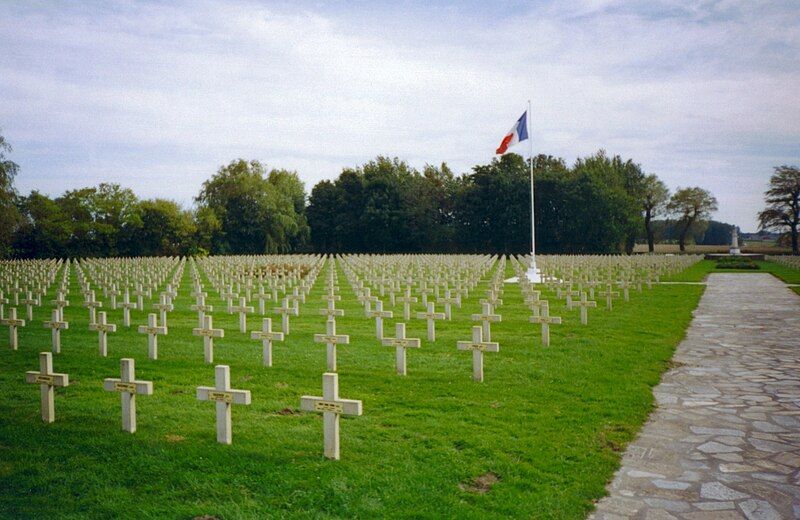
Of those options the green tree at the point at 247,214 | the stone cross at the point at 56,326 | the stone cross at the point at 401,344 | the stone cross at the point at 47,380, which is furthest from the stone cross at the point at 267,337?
the green tree at the point at 247,214

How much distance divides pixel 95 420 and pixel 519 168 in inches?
2490

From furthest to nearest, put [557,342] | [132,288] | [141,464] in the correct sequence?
[132,288] < [557,342] < [141,464]

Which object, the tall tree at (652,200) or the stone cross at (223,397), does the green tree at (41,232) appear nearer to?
the stone cross at (223,397)

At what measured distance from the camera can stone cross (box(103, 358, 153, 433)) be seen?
5.75m

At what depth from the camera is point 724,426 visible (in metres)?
6.23

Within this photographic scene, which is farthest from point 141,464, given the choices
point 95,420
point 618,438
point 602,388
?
point 602,388

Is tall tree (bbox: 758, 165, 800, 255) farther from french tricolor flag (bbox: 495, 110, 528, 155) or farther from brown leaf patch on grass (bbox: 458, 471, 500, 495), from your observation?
brown leaf patch on grass (bbox: 458, 471, 500, 495)

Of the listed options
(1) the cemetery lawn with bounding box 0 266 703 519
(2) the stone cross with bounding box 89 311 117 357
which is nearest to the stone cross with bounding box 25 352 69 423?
(1) the cemetery lawn with bounding box 0 266 703 519

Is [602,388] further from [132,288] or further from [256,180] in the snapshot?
[256,180]

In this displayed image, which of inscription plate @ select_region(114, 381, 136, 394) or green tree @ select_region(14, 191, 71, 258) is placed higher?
green tree @ select_region(14, 191, 71, 258)

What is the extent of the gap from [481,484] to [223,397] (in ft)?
7.53

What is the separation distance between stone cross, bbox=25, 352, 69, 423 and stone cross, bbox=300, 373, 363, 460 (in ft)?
8.80

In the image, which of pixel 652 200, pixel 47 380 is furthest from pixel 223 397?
pixel 652 200

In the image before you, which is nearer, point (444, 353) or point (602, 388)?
point (602, 388)
